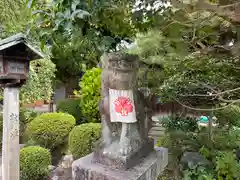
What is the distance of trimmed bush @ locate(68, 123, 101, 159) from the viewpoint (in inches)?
152

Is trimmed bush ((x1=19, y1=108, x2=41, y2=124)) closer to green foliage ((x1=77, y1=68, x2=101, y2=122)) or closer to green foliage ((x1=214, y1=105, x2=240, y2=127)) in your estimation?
green foliage ((x1=77, y1=68, x2=101, y2=122))

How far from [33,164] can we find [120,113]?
2480 millimetres

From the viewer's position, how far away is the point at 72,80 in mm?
9773

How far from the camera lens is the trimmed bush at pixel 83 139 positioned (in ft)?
12.7

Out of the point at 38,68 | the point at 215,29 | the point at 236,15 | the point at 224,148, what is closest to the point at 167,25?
the point at 215,29

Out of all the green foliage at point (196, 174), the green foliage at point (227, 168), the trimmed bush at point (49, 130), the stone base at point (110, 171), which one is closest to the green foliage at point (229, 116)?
the green foliage at point (227, 168)

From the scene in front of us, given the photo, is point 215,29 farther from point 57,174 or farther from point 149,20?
point 57,174

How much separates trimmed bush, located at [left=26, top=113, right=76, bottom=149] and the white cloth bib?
306 centimetres

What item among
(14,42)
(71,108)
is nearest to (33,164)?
(14,42)

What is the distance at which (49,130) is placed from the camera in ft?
14.6

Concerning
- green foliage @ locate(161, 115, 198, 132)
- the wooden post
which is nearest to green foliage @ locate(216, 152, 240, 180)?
green foliage @ locate(161, 115, 198, 132)

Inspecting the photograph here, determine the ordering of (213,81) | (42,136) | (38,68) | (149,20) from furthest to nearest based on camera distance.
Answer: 1. (38,68)
2. (42,136)
3. (213,81)
4. (149,20)

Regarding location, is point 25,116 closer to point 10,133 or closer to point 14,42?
point 10,133

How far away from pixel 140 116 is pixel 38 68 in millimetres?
3965
